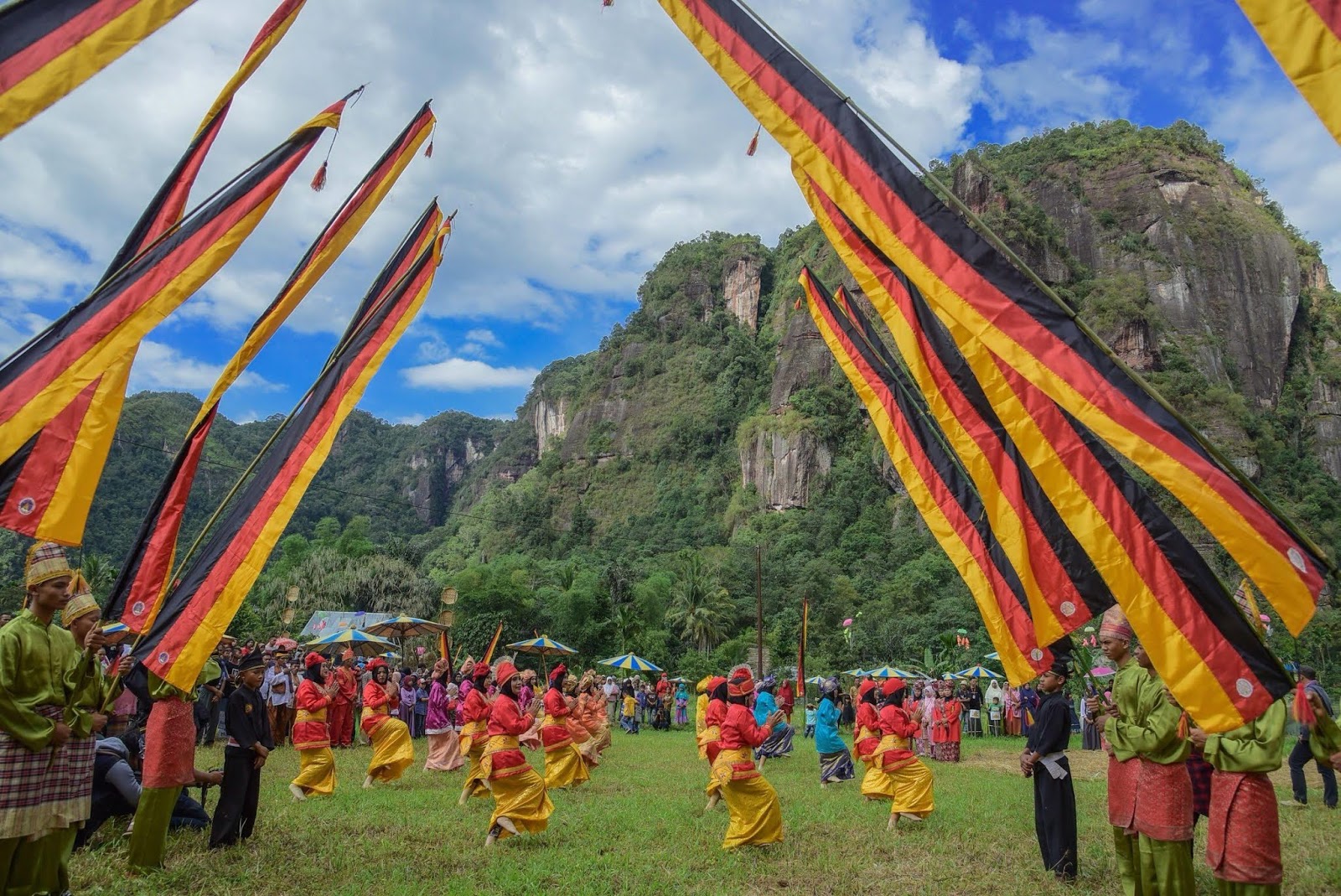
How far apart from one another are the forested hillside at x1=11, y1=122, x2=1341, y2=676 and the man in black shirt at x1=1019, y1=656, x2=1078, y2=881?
31831 millimetres

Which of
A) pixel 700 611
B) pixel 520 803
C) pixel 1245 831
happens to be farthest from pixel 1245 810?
pixel 700 611

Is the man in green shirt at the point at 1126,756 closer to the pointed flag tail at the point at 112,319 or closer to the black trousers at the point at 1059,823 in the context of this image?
the black trousers at the point at 1059,823

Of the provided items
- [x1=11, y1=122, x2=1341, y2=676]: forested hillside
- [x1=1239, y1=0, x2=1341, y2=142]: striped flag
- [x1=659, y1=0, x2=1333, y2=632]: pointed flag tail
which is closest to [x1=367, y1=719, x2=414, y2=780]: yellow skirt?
[x1=659, y1=0, x2=1333, y2=632]: pointed flag tail

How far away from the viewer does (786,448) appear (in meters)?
82.0

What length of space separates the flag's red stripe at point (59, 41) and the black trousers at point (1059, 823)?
29.0 feet

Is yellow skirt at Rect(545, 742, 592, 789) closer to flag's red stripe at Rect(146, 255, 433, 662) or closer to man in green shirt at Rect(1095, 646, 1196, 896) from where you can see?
flag's red stripe at Rect(146, 255, 433, 662)

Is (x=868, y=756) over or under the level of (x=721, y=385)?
under

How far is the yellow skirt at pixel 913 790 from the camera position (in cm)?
960

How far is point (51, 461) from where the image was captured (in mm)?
5203

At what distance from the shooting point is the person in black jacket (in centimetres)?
752

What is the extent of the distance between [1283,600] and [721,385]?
333 feet

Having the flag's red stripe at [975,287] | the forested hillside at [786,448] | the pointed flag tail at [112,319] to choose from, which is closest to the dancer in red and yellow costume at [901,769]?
the flag's red stripe at [975,287]

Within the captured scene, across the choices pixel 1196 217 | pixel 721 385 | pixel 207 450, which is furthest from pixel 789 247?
pixel 207 450

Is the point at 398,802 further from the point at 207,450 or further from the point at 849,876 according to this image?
the point at 207,450
